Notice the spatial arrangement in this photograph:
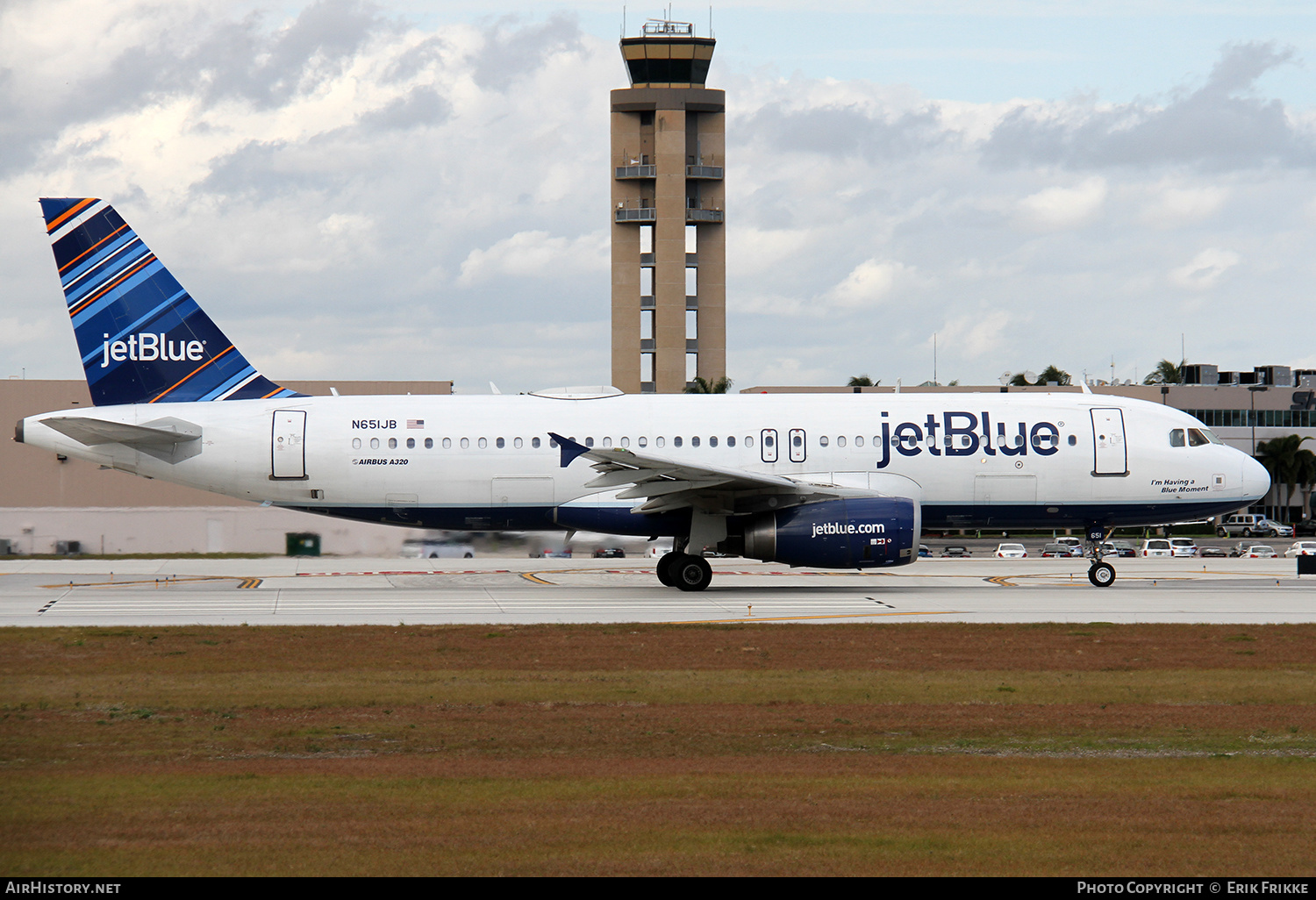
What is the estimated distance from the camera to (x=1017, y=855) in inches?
306

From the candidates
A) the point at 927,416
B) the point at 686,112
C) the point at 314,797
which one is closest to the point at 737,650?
the point at 314,797

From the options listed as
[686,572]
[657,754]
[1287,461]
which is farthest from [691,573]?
[1287,461]

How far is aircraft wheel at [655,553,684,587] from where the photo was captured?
2742 cm

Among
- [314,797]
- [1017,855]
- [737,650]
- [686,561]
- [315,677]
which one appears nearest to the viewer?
[1017,855]

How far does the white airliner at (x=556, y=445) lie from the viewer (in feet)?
90.0

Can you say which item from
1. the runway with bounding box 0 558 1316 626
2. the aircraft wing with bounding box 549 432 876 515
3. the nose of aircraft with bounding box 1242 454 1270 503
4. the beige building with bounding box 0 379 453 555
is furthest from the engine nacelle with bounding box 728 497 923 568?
the beige building with bounding box 0 379 453 555

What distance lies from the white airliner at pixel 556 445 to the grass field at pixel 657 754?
28.1 ft

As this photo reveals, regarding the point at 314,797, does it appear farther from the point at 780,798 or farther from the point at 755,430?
the point at 755,430

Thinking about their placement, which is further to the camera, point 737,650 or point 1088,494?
point 1088,494

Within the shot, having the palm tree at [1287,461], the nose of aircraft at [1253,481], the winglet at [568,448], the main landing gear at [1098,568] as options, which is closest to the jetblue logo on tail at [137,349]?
the winglet at [568,448]

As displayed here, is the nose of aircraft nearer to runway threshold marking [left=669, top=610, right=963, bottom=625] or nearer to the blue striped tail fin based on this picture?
runway threshold marking [left=669, top=610, right=963, bottom=625]

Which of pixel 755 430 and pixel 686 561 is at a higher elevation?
pixel 755 430

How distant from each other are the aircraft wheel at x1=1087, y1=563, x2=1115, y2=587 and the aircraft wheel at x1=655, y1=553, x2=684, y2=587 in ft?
31.9

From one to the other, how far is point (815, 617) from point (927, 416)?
25.1 feet
